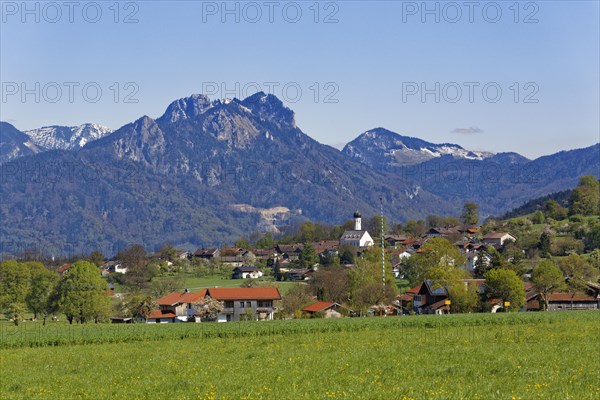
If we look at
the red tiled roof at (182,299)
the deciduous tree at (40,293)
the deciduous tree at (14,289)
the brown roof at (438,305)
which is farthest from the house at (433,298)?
the deciduous tree at (14,289)

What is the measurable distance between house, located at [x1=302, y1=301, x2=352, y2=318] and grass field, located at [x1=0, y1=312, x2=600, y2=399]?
121 feet

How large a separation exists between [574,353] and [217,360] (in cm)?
1581

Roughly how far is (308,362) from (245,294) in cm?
7232

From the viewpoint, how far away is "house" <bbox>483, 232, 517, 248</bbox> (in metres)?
188

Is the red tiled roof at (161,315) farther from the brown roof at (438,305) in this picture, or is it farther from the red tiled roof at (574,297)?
the red tiled roof at (574,297)

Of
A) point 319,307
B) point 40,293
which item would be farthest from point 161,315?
point 319,307

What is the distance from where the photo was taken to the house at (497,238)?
616 feet

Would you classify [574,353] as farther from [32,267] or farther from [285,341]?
[32,267]

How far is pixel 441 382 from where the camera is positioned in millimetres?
29344

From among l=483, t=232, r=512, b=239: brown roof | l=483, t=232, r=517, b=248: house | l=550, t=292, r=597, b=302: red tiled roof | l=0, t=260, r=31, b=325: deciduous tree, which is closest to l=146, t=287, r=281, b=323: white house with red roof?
l=0, t=260, r=31, b=325: deciduous tree

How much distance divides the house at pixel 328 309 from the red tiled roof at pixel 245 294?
9.21 metres

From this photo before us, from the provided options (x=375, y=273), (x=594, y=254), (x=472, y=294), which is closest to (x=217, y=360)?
(x=472, y=294)

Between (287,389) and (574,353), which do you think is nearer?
(287,389)

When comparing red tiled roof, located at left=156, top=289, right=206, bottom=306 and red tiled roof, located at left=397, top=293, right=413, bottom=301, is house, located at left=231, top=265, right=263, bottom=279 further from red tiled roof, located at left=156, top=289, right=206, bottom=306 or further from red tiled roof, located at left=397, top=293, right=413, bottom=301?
red tiled roof, located at left=397, top=293, right=413, bottom=301
